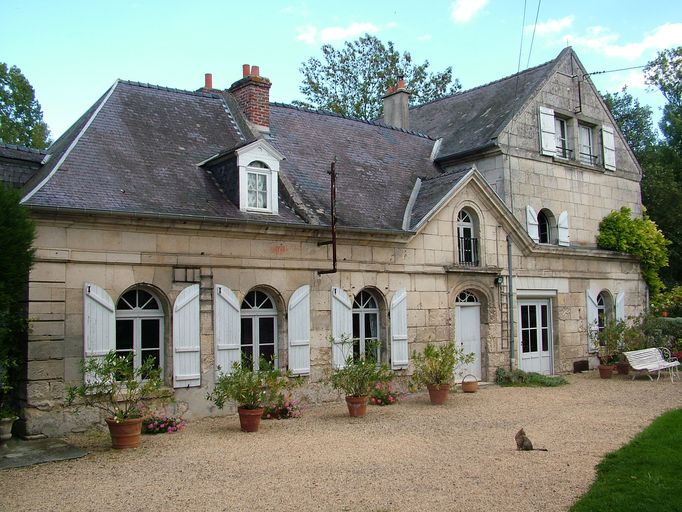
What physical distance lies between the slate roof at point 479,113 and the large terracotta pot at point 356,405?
7.33 metres

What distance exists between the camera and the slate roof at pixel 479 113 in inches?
609

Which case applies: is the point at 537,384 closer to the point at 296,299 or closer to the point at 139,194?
Answer: the point at 296,299

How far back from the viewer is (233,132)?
1274 cm

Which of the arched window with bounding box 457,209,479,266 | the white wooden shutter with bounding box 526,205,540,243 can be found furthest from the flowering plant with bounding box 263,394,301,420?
the white wooden shutter with bounding box 526,205,540,243

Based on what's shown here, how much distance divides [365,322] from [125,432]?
5.35 m

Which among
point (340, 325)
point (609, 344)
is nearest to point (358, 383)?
point (340, 325)

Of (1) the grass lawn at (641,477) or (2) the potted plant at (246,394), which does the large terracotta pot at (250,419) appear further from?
(1) the grass lawn at (641,477)

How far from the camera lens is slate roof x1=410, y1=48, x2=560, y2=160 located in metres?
15.5

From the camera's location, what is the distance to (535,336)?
1520cm

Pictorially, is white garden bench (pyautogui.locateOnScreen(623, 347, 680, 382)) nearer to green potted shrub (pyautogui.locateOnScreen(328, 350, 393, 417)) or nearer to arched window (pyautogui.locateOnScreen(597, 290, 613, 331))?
arched window (pyautogui.locateOnScreen(597, 290, 613, 331))

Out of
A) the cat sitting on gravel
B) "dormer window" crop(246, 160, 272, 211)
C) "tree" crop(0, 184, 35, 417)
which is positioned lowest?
the cat sitting on gravel

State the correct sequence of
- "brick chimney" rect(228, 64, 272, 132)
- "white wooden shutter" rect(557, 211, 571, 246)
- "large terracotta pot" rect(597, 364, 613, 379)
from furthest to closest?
"white wooden shutter" rect(557, 211, 571, 246)
"large terracotta pot" rect(597, 364, 613, 379)
"brick chimney" rect(228, 64, 272, 132)

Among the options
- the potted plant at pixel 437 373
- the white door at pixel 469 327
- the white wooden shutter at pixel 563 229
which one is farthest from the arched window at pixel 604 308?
the potted plant at pixel 437 373

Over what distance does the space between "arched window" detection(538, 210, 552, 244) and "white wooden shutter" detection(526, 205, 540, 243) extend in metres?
0.70
